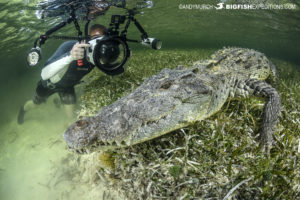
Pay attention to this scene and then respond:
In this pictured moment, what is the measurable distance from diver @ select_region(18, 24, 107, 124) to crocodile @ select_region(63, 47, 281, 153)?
2.35 m

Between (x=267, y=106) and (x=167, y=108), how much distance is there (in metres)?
Answer: 1.49

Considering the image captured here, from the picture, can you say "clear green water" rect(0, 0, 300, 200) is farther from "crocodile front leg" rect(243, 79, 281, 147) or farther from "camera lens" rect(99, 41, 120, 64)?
"crocodile front leg" rect(243, 79, 281, 147)

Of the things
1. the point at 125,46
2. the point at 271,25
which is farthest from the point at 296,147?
the point at 271,25

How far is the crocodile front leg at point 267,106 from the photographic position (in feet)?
7.00

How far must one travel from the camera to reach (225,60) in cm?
327

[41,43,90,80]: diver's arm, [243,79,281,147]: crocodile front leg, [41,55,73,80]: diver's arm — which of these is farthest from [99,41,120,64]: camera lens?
[243,79,281,147]: crocodile front leg

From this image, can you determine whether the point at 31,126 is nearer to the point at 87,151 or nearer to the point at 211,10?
the point at 87,151

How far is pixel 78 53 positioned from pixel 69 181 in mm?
2611

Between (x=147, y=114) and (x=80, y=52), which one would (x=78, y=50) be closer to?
(x=80, y=52)

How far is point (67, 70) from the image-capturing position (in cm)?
487

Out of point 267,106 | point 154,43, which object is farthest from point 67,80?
point 267,106

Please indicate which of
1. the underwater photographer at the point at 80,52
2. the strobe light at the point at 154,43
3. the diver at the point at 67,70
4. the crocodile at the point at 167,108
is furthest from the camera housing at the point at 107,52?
the crocodile at the point at 167,108

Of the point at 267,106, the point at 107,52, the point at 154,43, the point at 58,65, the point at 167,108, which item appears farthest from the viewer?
the point at 58,65

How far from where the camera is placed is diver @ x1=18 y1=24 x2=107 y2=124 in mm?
4074
